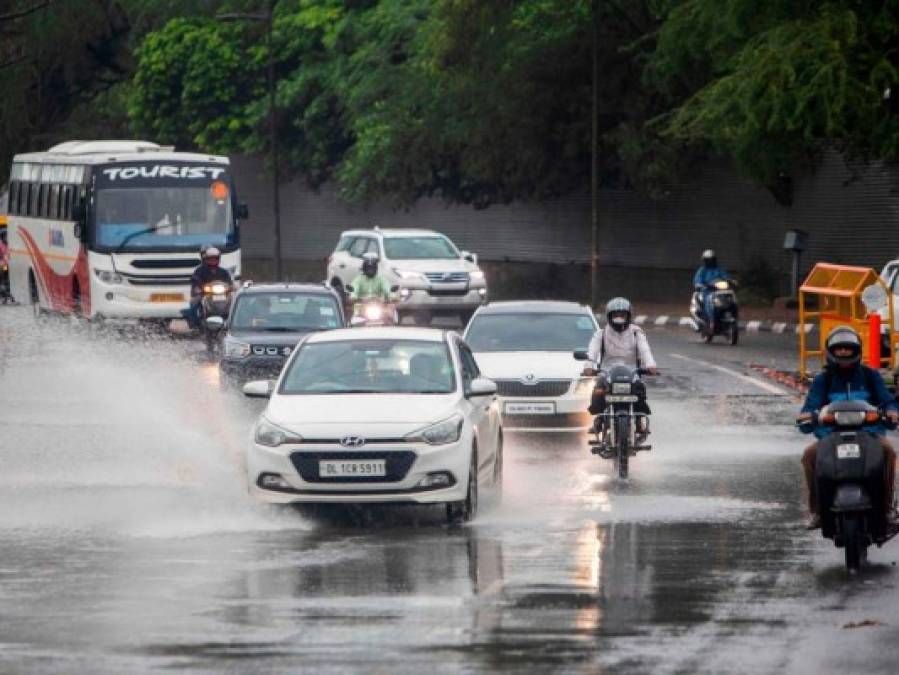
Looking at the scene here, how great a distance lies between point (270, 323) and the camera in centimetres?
3059

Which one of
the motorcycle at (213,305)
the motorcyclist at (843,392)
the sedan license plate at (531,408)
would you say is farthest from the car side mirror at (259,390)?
the motorcycle at (213,305)

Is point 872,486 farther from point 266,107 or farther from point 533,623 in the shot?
point 266,107

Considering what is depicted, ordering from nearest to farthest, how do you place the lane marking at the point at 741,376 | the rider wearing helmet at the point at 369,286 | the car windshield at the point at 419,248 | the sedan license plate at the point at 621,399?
1. the sedan license plate at the point at 621,399
2. the lane marking at the point at 741,376
3. the rider wearing helmet at the point at 369,286
4. the car windshield at the point at 419,248

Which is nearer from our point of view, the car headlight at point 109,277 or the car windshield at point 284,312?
the car windshield at point 284,312

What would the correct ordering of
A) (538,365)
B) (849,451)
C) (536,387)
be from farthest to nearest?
(538,365) < (536,387) < (849,451)

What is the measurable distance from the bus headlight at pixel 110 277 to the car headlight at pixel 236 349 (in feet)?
42.1

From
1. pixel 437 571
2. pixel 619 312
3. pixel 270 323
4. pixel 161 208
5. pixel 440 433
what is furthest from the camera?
pixel 161 208

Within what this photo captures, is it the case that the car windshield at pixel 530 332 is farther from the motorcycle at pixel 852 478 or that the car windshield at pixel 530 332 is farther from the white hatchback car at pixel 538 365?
the motorcycle at pixel 852 478

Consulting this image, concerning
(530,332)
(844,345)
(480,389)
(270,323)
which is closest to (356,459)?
(480,389)

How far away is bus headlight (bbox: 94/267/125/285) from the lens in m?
42.4

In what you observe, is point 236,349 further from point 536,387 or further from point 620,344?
point 620,344

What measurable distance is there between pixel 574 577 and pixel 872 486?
6.16ft

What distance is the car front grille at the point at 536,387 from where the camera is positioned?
24.5m

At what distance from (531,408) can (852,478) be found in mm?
10396
